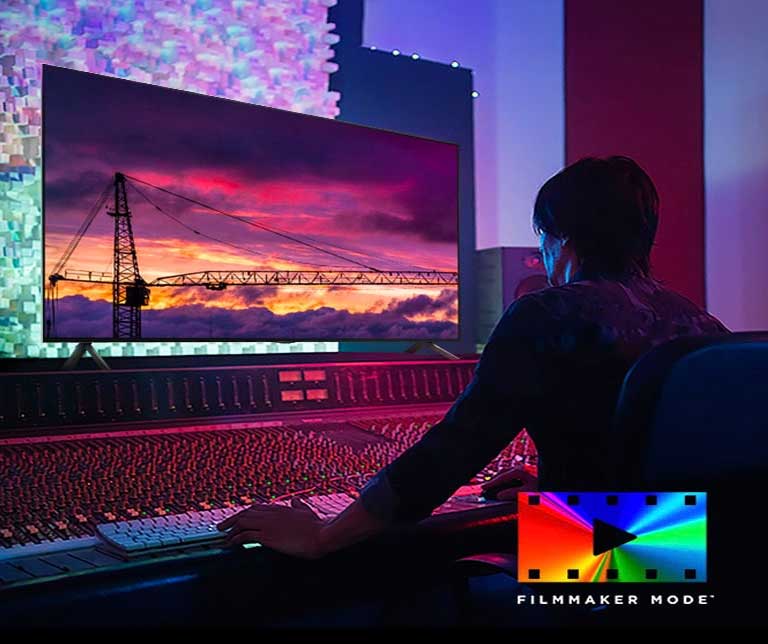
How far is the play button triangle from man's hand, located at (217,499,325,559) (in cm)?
35

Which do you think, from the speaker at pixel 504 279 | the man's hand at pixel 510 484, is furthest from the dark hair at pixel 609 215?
the speaker at pixel 504 279

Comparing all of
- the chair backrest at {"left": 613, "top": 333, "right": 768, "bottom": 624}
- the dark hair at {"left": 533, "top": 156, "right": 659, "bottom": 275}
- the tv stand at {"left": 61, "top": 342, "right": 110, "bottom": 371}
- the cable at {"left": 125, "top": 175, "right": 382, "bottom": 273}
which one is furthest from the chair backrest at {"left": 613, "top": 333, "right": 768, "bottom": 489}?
the cable at {"left": 125, "top": 175, "right": 382, "bottom": 273}

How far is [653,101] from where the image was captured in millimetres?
2805

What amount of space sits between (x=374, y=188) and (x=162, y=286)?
0.62 meters

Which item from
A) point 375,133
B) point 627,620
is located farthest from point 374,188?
point 627,620

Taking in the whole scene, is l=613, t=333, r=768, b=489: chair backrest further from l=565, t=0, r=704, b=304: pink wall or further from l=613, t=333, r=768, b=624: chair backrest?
l=565, t=0, r=704, b=304: pink wall

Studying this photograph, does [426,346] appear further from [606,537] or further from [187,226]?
[606,537]

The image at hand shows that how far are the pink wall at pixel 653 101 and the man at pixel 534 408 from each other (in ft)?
5.91

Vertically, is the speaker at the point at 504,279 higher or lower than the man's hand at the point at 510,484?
higher

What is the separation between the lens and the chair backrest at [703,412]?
0.77 metres

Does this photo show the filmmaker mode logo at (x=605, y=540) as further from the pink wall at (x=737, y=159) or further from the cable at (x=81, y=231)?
the pink wall at (x=737, y=159)

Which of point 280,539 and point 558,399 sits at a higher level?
point 558,399

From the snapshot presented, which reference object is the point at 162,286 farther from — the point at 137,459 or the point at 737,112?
the point at 737,112

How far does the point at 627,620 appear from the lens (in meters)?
0.97
